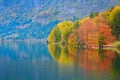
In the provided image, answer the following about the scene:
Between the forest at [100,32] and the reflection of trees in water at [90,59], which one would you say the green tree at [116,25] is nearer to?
the forest at [100,32]

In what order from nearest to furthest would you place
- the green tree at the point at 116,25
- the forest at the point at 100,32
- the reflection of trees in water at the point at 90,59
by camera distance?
the reflection of trees in water at the point at 90,59, the forest at the point at 100,32, the green tree at the point at 116,25

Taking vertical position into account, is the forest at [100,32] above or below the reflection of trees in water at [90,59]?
above

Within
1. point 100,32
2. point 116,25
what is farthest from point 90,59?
point 116,25

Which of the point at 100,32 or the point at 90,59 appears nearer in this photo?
the point at 90,59

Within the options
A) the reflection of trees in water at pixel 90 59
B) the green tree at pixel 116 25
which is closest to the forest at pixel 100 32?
the green tree at pixel 116 25

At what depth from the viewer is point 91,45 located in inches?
5674

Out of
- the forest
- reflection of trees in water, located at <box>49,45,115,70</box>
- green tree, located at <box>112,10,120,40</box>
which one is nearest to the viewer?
reflection of trees in water, located at <box>49,45,115,70</box>

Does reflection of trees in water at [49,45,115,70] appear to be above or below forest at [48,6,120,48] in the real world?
below

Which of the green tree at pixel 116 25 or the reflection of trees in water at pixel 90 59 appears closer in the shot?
the reflection of trees in water at pixel 90 59

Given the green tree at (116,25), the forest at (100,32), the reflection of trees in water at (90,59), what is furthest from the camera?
the green tree at (116,25)

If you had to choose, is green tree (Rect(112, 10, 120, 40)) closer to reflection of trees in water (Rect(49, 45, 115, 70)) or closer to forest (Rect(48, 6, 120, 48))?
forest (Rect(48, 6, 120, 48))

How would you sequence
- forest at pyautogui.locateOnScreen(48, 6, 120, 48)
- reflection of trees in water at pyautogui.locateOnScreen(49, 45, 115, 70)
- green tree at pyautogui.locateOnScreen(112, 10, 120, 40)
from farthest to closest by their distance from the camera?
green tree at pyautogui.locateOnScreen(112, 10, 120, 40) < forest at pyautogui.locateOnScreen(48, 6, 120, 48) < reflection of trees in water at pyautogui.locateOnScreen(49, 45, 115, 70)

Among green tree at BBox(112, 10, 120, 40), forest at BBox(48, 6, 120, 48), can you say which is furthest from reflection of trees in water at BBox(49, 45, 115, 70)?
green tree at BBox(112, 10, 120, 40)

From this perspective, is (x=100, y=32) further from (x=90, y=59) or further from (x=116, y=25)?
(x=90, y=59)
